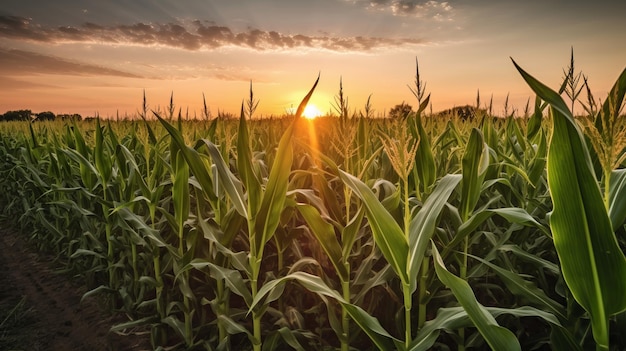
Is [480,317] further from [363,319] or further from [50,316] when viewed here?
[50,316]

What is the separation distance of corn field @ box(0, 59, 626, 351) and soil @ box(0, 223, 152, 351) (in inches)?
8.8

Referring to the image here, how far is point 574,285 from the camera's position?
4.43ft

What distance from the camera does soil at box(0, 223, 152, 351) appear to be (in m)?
4.02

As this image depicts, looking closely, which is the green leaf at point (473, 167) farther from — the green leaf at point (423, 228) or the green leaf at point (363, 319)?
the green leaf at point (363, 319)

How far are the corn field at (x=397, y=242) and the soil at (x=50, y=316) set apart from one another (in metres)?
0.22

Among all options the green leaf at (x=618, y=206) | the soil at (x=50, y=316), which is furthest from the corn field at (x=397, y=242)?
the soil at (x=50, y=316)

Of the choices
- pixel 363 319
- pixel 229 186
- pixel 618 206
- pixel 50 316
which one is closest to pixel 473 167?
pixel 618 206

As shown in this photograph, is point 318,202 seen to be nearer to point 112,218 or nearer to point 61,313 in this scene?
point 112,218

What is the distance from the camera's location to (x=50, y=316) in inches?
182

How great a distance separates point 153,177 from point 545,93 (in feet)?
10.5

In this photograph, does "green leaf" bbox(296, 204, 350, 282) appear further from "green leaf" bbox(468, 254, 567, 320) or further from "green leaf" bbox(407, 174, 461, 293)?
"green leaf" bbox(468, 254, 567, 320)

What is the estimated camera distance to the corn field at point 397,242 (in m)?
1.32

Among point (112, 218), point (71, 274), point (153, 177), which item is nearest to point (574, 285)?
point (153, 177)

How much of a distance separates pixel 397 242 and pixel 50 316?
4.32 meters
